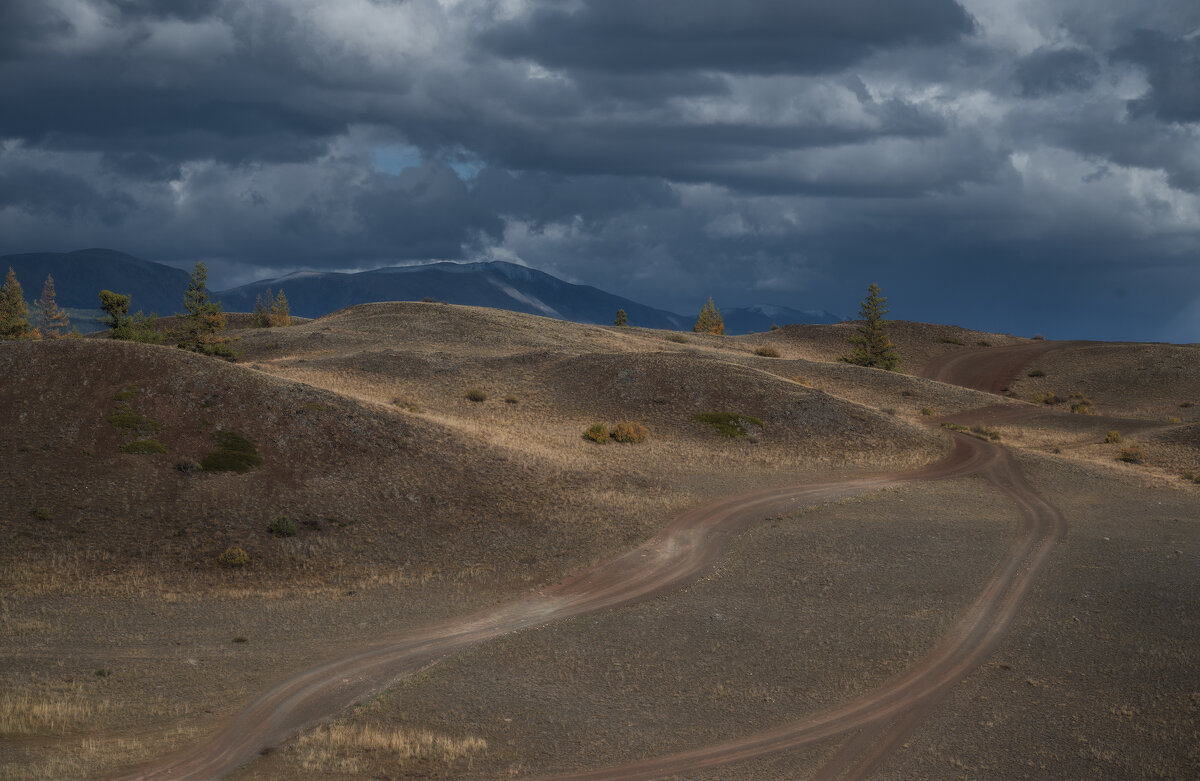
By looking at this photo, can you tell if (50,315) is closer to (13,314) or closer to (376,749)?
(13,314)

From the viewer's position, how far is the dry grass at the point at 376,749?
17094 millimetres

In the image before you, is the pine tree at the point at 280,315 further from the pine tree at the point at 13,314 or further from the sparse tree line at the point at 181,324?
the sparse tree line at the point at 181,324

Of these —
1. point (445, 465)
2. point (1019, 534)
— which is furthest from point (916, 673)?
point (445, 465)

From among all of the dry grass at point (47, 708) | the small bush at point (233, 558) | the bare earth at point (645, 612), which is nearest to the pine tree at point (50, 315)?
→ the bare earth at point (645, 612)

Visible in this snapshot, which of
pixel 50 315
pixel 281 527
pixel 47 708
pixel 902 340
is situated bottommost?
pixel 47 708

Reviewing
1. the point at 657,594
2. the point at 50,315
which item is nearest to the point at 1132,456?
the point at 657,594

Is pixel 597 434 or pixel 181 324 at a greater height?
pixel 181 324

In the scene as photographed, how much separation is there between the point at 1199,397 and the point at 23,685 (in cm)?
9472

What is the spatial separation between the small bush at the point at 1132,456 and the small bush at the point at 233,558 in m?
51.9

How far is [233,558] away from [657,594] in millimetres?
15496

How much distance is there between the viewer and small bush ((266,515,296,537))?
31.8 meters

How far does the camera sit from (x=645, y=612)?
86.0 feet

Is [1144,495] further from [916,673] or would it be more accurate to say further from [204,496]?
[204,496]

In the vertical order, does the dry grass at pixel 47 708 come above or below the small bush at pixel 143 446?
below
